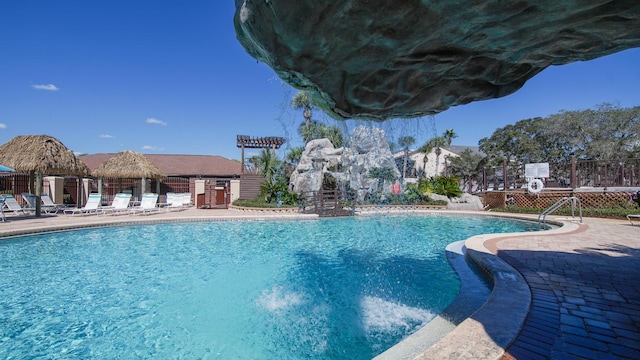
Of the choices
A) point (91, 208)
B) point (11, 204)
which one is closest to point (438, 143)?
point (91, 208)

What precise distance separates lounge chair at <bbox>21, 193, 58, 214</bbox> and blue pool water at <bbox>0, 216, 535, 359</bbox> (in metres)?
6.75

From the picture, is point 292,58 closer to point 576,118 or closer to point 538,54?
point 538,54

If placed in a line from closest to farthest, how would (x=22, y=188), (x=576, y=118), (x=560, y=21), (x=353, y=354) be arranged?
(x=560, y=21)
(x=353, y=354)
(x=22, y=188)
(x=576, y=118)

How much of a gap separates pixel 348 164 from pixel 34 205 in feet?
62.2

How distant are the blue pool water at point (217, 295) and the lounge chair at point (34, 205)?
6752mm

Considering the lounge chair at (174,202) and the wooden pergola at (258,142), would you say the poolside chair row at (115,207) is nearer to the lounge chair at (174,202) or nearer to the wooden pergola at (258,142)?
the lounge chair at (174,202)

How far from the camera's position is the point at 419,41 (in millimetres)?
2105

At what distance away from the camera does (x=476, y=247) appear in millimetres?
6988

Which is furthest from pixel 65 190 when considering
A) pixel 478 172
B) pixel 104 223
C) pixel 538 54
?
pixel 478 172

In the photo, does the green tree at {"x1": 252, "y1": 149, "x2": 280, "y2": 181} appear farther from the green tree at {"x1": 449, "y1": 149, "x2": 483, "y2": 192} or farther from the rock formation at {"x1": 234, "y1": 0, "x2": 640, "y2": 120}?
the green tree at {"x1": 449, "y1": 149, "x2": 483, "y2": 192}

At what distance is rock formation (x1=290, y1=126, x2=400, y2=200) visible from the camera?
24.0 meters

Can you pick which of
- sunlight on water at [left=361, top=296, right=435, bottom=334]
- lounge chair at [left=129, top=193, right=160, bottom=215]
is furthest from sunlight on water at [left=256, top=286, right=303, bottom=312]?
lounge chair at [left=129, top=193, right=160, bottom=215]

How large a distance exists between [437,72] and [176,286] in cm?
557

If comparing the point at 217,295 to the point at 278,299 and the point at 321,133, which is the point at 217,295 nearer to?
the point at 278,299
